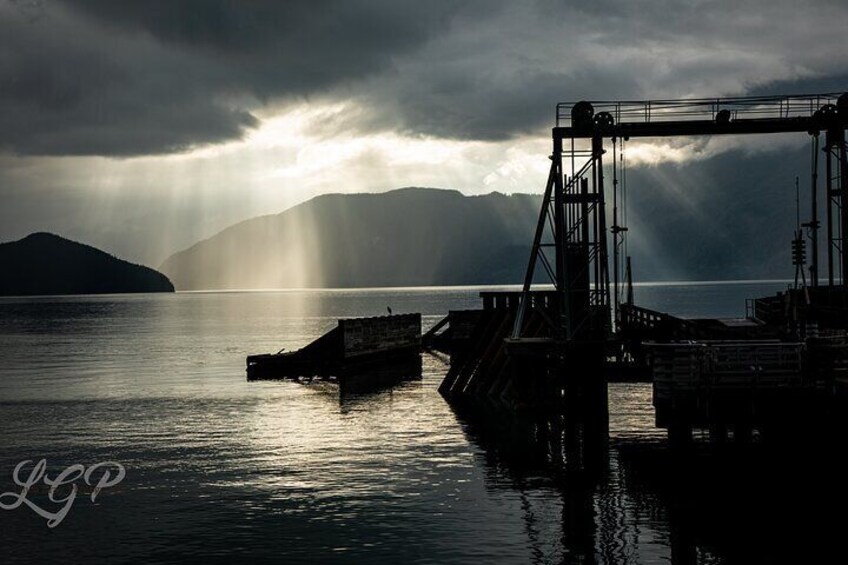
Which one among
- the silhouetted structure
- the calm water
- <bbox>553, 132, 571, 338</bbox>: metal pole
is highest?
<bbox>553, 132, 571, 338</bbox>: metal pole

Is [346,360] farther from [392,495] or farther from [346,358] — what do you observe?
[392,495]

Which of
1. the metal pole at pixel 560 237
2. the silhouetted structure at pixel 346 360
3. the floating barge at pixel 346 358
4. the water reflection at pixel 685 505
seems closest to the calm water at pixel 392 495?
the water reflection at pixel 685 505

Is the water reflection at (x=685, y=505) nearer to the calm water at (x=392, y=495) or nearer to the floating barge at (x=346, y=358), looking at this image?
the calm water at (x=392, y=495)

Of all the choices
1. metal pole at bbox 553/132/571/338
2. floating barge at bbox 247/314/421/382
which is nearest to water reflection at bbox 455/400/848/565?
metal pole at bbox 553/132/571/338

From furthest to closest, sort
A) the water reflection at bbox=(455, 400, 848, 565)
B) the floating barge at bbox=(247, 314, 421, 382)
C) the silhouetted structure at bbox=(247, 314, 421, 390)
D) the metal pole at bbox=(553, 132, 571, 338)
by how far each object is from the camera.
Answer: the floating barge at bbox=(247, 314, 421, 382) < the silhouetted structure at bbox=(247, 314, 421, 390) < the metal pole at bbox=(553, 132, 571, 338) < the water reflection at bbox=(455, 400, 848, 565)

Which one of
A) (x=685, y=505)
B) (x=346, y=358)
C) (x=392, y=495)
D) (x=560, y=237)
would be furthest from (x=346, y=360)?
(x=685, y=505)

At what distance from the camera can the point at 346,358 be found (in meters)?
62.1

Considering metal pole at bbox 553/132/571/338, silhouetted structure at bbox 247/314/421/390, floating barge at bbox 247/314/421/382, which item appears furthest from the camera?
floating barge at bbox 247/314/421/382

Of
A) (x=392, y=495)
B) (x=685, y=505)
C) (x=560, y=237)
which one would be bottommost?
(x=392, y=495)

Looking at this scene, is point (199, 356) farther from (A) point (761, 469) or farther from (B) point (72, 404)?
(A) point (761, 469)

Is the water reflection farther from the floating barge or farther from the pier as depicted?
the floating barge

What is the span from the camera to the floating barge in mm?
60562

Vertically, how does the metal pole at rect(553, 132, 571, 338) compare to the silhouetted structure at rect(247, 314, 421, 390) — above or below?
above

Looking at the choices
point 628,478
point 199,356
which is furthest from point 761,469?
point 199,356
